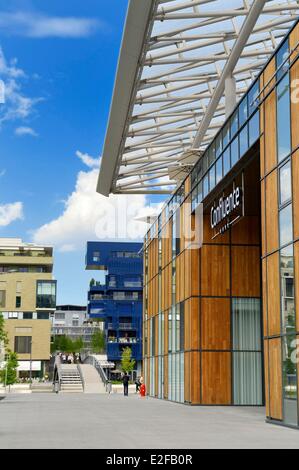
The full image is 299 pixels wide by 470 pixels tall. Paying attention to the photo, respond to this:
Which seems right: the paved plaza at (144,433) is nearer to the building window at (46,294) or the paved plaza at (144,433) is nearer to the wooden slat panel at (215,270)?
the wooden slat panel at (215,270)

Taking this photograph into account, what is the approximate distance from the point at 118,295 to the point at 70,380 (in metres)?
52.4

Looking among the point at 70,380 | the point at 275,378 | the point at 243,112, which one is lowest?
the point at 70,380

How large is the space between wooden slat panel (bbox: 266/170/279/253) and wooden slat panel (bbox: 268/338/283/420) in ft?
8.79

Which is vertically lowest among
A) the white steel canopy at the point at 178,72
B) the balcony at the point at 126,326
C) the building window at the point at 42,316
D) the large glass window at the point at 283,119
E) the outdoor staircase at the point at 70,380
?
the outdoor staircase at the point at 70,380

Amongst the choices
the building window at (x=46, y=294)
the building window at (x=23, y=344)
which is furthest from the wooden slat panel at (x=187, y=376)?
the building window at (x=46, y=294)

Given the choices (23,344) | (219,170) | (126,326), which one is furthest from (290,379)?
(126,326)

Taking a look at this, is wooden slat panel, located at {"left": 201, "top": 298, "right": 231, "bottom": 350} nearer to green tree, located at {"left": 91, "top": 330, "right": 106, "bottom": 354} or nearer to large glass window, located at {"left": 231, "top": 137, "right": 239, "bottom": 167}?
large glass window, located at {"left": 231, "top": 137, "right": 239, "bottom": 167}

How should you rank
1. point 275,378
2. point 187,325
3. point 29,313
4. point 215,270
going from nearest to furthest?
point 275,378
point 215,270
point 187,325
point 29,313

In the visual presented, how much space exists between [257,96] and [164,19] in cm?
402

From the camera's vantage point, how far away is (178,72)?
1154 inches

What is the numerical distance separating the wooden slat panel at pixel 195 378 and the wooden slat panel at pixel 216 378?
0.21 metres

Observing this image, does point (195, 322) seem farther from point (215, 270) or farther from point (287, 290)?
point (287, 290)

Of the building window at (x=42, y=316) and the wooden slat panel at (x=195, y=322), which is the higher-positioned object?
the building window at (x=42, y=316)

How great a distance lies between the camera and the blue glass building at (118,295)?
110 m
